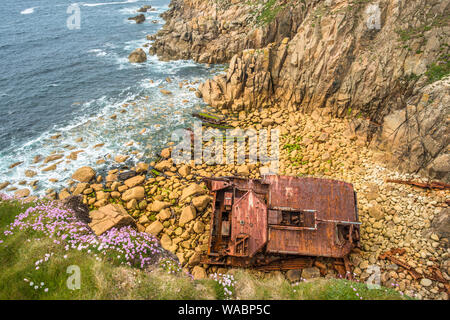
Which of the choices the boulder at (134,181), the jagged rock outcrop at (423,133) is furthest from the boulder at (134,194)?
the jagged rock outcrop at (423,133)

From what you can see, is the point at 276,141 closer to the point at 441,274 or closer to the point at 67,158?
the point at 441,274

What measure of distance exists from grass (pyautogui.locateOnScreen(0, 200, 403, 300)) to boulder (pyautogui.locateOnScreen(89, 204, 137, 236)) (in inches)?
121

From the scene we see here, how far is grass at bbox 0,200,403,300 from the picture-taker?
305 inches

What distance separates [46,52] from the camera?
47.8 metres

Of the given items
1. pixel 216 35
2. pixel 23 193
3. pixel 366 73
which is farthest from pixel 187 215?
pixel 216 35

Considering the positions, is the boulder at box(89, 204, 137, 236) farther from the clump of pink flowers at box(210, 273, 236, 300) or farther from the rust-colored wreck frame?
the clump of pink flowers at box(210, 273, 236, 300)

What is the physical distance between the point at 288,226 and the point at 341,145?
460 inches

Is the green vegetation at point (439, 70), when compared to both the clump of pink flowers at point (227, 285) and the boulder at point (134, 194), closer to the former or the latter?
the clump of pink flowers at point (227, 285)

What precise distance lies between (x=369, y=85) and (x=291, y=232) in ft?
58.4

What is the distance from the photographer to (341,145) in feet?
67.5

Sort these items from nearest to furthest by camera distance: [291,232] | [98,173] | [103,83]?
[291,232], [98,173], [103,83]

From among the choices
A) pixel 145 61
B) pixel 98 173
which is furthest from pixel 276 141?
pixel 145 61

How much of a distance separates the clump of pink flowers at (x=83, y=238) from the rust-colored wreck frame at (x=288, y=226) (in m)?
3.82

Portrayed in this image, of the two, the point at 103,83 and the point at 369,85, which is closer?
the point at 369,85
